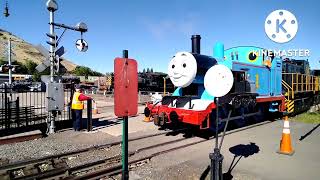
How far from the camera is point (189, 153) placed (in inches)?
318

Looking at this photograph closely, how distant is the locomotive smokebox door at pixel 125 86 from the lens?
3.68 meters

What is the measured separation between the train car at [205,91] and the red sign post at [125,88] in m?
4.70

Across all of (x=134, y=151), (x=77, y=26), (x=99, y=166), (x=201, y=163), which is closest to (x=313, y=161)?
(x=201, y=163)

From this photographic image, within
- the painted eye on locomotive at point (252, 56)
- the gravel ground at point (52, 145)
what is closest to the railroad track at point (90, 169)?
the gravel ground at point (52, 145)

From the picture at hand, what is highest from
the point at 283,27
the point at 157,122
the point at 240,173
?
the point at 283,27

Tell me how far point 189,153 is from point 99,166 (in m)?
2.67

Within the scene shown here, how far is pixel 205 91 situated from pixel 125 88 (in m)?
6.67

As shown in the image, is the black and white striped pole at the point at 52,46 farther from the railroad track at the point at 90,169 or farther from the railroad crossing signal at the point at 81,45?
the railroad track at the point at 90,169

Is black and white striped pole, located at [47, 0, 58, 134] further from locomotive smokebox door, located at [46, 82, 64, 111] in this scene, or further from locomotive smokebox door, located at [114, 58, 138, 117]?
locomotive smokebox door, located at [114, 58, 138, 117]

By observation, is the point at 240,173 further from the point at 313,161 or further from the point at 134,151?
the point at 134,151

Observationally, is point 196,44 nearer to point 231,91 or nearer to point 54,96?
point 231,91

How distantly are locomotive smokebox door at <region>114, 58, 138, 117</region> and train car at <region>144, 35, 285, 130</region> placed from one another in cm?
470

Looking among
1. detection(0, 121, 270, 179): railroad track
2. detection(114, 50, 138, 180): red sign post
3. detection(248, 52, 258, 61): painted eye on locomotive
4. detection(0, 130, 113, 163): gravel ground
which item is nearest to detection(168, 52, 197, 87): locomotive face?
detection(0, 121, 270, 179): railroad track

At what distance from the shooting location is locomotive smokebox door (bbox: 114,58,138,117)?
3.68 m
